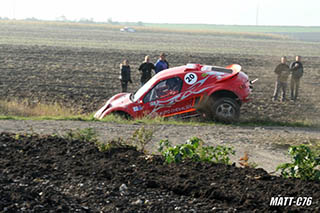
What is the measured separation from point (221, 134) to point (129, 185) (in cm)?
629

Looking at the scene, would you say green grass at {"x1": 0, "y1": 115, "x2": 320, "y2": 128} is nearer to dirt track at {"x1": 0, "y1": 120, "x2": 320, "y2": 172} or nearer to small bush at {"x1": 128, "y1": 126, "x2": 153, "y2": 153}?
dirt track at {"x1": 0, "y1": 120, "x2": 320, "y2": 172}

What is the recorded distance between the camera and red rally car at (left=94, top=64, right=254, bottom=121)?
14.7 metres

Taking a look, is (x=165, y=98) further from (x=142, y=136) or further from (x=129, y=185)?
(x=129, y=185)

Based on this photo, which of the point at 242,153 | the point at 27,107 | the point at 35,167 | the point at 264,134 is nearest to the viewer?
the point at 35,167

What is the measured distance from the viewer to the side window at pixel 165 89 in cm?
1484

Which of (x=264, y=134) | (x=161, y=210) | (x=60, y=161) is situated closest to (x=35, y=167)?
(x=60, y=161)

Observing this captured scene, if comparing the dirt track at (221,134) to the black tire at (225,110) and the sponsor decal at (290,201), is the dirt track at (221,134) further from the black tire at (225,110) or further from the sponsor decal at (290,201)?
the sponsor decal at (290,201)

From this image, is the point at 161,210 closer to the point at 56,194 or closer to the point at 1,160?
the point at 56,194

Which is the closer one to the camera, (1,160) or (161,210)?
(161,210)

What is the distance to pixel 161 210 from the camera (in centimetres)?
632

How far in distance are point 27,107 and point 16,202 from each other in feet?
40.1

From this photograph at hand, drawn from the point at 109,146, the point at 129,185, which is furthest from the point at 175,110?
the point at 129,185

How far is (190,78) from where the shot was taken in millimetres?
14750

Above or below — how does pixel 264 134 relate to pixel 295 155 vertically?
below
